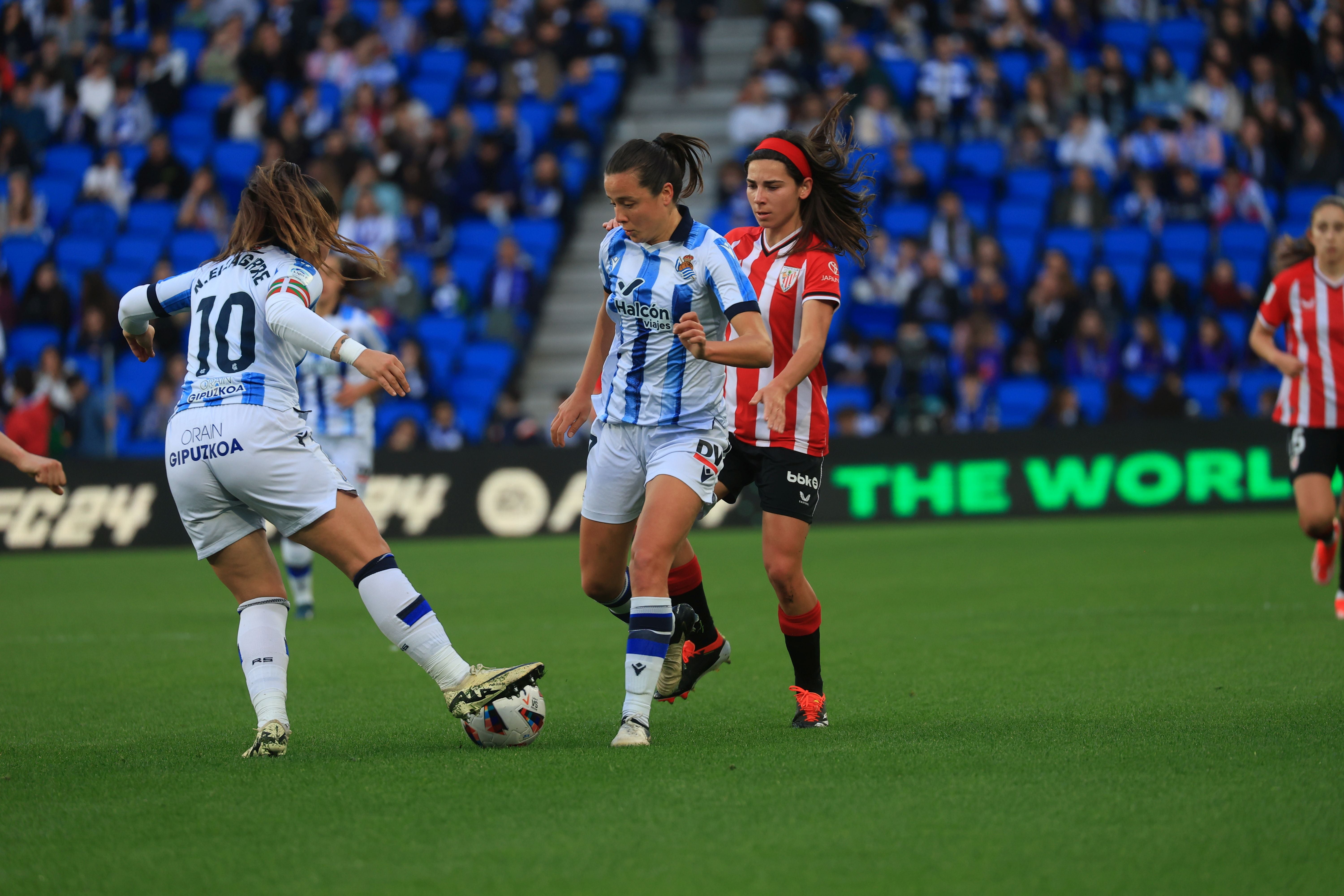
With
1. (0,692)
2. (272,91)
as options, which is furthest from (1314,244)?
(272,91)

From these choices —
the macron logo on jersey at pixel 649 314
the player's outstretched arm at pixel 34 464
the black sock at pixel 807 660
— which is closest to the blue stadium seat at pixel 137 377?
the player's outstretched arm at pixel 34 464

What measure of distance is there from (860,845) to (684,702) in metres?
2.80

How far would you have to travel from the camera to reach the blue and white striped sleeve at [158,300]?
5.29m

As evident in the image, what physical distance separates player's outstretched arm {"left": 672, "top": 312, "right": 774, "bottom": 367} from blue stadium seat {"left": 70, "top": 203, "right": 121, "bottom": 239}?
18.0 metres

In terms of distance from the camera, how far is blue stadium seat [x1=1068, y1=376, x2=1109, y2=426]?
57.4ft

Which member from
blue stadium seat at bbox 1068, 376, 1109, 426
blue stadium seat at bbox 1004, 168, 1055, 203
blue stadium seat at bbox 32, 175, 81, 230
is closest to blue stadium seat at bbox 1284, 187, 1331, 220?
blue stadium seat at bbox 1004, 168, 1055, 203

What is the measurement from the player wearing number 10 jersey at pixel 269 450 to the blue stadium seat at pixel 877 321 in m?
13.7

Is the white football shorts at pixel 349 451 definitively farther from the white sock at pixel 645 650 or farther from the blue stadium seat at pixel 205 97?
the blue stadium seat at pixel 205 97

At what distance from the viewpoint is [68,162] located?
73.5 feet

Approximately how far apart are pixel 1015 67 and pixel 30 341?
14.2 meters

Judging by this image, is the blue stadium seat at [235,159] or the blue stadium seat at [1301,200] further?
the blue stadium seat at [235,159]

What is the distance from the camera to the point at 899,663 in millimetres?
7328

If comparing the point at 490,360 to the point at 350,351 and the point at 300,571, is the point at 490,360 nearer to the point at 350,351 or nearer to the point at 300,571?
the point at 300,571

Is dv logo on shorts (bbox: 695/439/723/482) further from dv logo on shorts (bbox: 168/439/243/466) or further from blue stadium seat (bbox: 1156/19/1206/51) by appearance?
blue stadium seat (bbox: 1156/19/1206/51)
